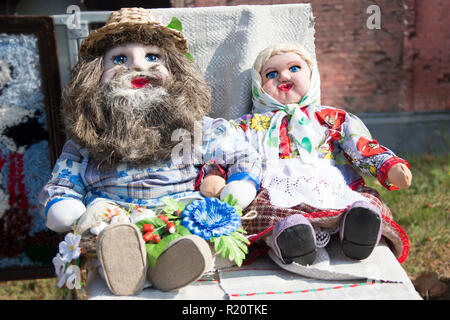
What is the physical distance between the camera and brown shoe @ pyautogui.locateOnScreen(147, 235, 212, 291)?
1713 mm

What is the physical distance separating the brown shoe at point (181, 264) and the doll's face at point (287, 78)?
3.34 ft

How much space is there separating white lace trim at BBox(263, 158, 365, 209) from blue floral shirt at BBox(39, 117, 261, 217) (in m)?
0.10

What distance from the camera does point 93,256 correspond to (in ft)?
6.15

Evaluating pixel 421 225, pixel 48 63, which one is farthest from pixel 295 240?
pixel 421 225

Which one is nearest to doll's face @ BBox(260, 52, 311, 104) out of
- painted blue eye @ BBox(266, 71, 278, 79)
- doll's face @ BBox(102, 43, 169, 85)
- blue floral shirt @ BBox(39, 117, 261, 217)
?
painted blue eye @ BBox(266, 71, 278, 79)

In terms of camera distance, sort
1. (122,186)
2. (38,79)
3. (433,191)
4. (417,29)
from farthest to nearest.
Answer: (417,29), (433,191), (38,79), (122,186)

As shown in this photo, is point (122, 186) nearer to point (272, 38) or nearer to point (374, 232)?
point (374, 232)

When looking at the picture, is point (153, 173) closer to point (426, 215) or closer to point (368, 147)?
point (368, 147)

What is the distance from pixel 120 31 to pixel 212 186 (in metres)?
0.84

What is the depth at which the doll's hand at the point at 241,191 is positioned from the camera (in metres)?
2.10

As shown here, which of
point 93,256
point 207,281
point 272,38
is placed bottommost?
point 207,281

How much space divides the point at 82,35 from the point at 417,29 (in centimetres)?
419

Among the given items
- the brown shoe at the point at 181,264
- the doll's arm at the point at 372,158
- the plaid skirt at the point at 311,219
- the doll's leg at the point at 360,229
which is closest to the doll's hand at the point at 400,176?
the doll's arm at the point at 372,158

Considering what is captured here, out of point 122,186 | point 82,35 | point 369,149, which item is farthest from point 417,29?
point 122,186
